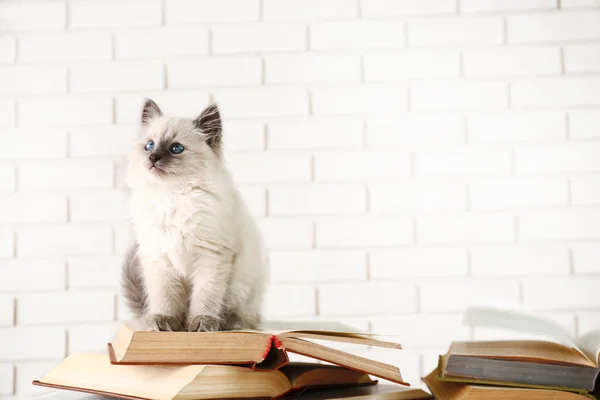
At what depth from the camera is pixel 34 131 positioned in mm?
1589

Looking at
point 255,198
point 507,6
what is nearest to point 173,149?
point 255,198

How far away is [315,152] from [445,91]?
37 cm

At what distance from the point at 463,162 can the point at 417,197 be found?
0.15 m

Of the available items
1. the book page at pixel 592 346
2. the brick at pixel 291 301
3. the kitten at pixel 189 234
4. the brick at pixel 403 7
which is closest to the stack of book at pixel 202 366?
the kitten at pixel 189 234

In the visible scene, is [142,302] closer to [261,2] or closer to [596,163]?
[261,2]

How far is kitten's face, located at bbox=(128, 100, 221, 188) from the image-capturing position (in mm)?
817

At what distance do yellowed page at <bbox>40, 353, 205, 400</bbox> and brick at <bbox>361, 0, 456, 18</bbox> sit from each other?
3.89 feet

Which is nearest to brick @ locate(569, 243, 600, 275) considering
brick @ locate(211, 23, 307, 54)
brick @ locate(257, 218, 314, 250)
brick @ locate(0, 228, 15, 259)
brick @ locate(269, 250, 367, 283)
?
brick @ locate(269, 250, 367, 283)

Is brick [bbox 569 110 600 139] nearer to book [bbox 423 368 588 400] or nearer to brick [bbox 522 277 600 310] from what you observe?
brick [bbox 522 277 600 310]

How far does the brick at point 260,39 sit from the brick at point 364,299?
63 cm

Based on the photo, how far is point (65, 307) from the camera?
1546 millimetres

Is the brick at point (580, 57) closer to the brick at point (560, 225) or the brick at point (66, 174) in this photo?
the brick at point (560, 225)

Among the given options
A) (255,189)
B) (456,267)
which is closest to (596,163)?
(456,267)

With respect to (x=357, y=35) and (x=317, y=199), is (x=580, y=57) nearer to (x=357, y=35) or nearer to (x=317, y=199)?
(x=357, y=35)
